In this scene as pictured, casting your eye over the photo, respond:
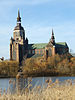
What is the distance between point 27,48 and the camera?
99000mm

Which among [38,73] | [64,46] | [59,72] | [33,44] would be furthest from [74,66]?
[33,44]

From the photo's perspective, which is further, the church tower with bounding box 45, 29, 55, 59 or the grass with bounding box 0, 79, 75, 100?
the church tower with bounding box 45, 29, 55, 59

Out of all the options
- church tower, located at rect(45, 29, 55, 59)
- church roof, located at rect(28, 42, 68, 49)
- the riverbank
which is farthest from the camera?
church roof, located at rect(28, 42, 68, 49)

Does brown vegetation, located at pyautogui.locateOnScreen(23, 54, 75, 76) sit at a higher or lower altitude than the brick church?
lower

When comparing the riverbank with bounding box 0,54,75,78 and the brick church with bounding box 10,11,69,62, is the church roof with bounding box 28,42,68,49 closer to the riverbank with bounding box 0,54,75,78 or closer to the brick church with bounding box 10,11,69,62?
the brick church with bounding box 10,11,69,62

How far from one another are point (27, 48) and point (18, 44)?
628 centimetres

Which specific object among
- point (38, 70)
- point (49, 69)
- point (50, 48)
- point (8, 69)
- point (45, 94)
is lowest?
point (45, 94)

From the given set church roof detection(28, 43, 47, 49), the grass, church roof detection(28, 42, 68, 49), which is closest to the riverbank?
church roof detection(28, 42, 68, 49)

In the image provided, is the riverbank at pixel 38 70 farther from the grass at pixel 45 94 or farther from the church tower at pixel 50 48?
the grass at pixel 45 94

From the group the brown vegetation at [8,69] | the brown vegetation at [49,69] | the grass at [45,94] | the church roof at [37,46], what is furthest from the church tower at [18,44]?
the grass at [45,94]

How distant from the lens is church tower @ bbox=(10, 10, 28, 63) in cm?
9362

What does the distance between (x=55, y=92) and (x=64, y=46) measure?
289 ft

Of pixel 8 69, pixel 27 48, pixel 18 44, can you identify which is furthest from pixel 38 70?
pixel 27 48

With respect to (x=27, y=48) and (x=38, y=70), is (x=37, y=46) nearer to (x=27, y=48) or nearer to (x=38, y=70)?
(x=27, y=48)
